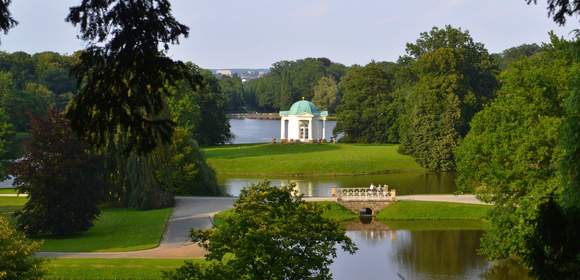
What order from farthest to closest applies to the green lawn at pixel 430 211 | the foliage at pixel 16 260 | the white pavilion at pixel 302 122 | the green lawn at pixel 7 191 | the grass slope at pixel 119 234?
the white pavilion at pixel 302 122, the green lawn at pixel 7 191, the green lawn at pixel 430 211, the grass slope at pixel 119 234, the foliage at pixel 16 260

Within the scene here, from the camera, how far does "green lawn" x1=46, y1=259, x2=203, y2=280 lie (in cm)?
2627

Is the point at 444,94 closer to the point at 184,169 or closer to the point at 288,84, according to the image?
the point at 184,169

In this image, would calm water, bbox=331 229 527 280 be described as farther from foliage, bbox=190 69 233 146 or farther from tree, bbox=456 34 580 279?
foliage, bbox=190 69 233 146

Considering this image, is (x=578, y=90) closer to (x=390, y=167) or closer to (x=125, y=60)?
(x=125, y=60)

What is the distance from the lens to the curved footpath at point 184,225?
3023 cm

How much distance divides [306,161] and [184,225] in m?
31.2

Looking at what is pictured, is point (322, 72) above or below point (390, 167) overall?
above

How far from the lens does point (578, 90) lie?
23.0m

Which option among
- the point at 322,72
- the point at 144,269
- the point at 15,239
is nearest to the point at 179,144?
the point at 144,269

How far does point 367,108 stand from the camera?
277ft

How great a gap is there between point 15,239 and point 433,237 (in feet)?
60.4

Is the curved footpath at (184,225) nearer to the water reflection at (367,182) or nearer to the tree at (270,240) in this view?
the water reflection at (367,182)

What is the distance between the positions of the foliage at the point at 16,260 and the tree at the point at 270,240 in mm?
4576

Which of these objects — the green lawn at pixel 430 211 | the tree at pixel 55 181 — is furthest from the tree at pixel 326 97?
the tree at pixel 55 181
